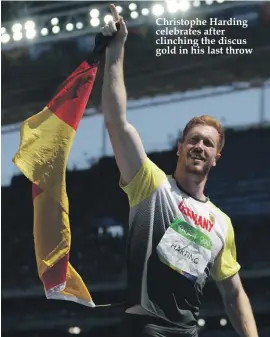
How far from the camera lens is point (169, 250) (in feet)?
15.3

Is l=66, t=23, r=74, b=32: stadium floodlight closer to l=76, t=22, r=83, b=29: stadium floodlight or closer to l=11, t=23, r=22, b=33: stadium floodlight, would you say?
l=76, t=22, r=83, b=29: stadium floodlight

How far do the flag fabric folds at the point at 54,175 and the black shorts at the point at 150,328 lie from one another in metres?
0.62

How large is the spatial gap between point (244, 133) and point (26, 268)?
6.19 feet

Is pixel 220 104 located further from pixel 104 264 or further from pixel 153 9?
pixel 104 264

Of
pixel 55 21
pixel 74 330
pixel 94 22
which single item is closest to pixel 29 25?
pixel 55 21

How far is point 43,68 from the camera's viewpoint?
216 inches

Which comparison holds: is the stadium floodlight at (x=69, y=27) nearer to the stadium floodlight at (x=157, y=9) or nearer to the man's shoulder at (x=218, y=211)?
the stadium floodlight at (x=157, y=9)

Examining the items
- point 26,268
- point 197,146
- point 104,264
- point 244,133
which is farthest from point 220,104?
point 26,268

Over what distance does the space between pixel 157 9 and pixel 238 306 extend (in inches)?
87.2

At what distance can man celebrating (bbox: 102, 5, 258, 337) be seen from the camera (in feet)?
14.8

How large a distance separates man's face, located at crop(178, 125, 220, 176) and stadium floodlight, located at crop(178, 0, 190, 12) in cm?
97

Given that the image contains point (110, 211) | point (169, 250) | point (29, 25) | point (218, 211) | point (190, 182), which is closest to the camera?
point (169, 250)

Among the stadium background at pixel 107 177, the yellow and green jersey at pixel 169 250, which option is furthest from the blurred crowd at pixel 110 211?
the yellow and green jersey at pixel 169 250

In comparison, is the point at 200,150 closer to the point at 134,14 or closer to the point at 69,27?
the point at 134,14
